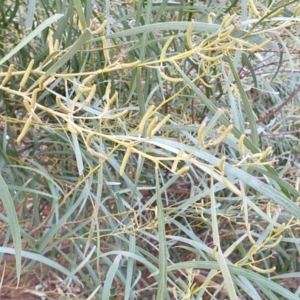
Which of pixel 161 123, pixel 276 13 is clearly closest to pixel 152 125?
pixel 161 123

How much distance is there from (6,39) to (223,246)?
22.3 inches

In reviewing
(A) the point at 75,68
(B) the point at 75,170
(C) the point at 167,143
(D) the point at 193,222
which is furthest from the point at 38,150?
(C) the point at 167,143

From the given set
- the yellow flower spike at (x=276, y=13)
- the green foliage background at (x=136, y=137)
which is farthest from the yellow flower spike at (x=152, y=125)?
the yellow flower spike at (x=276, y=13)

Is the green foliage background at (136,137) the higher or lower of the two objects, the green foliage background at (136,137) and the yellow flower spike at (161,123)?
the lower

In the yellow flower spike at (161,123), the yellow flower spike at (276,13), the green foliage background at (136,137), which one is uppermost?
the yellow flower spike at (276,13)

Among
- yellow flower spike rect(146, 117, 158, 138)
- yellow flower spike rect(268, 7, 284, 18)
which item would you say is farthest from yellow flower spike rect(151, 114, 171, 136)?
yellow flower spike rect(268, 7, 284, 18)

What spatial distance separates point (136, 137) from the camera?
0.35m

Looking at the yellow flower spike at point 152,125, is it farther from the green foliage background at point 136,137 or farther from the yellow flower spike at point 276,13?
the yellow flower spike at point 276,13

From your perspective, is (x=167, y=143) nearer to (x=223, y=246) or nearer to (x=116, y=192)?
(x=116, y=192)

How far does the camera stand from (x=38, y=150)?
69 centimetres

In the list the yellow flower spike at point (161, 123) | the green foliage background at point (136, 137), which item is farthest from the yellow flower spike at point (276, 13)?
the yellow flower spike at point (161, 123)

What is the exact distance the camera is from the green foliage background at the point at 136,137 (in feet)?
0.99

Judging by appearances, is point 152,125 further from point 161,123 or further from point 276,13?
point 276,13

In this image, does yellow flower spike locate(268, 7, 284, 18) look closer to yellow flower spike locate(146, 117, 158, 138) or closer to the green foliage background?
the green foliage background
